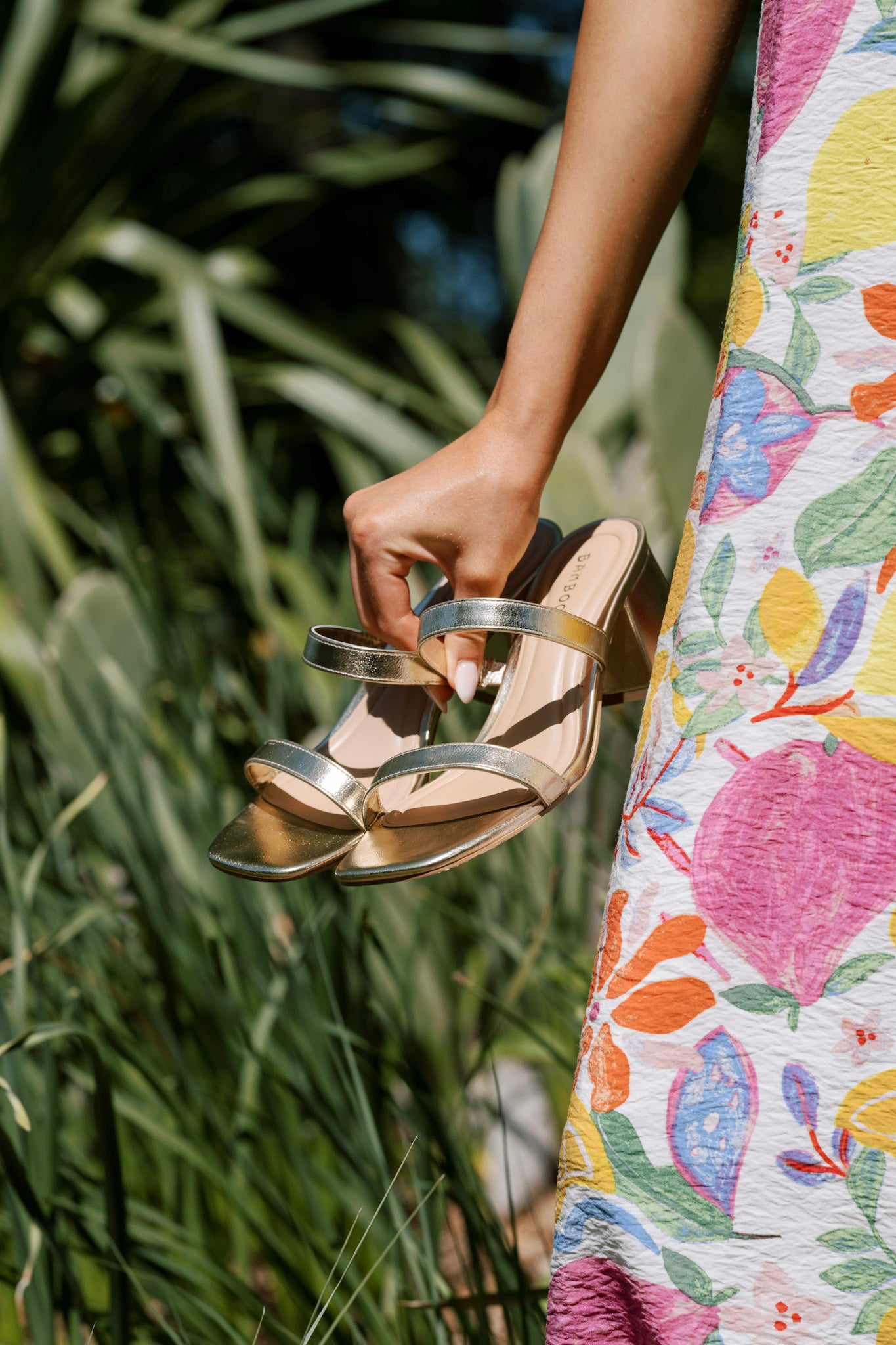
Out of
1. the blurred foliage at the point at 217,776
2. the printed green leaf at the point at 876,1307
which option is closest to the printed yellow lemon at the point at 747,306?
the printed green leaf at the point at 876,1307

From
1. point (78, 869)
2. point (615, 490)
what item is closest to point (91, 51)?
point (615, 490)

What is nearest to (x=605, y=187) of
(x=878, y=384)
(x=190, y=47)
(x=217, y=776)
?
(x=878, y=384)

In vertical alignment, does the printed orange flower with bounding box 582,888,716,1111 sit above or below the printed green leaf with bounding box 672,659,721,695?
below

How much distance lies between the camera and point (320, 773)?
1.70 feet

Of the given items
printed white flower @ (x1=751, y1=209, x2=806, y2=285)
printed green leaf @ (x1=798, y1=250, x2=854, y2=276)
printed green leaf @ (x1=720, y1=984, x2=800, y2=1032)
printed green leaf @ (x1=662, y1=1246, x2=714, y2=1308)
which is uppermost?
printed white flower @ (x1=751, y1=209, x2=806, y2=285)

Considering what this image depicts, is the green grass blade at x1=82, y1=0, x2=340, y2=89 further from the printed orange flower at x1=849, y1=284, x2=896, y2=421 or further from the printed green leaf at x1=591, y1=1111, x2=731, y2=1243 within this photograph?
the printed green leaf at x1=591, y1=1111, x2=731, y2=1243

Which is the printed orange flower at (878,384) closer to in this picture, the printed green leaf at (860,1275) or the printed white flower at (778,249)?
the printed white flower at (778,249)

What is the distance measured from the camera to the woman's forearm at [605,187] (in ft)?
1.33

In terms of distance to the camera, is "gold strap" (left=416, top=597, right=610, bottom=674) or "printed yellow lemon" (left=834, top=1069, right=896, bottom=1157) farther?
"gold strap" (left=416, top=597, right=610, bottom=674)

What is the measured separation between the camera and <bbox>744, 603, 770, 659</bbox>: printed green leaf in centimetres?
34

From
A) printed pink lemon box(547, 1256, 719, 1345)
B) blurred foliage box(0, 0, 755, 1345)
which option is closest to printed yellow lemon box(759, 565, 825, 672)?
printed pink lemon box(547, 1256, 719, 1345)

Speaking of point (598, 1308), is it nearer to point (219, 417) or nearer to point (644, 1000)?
point (644, 1000)

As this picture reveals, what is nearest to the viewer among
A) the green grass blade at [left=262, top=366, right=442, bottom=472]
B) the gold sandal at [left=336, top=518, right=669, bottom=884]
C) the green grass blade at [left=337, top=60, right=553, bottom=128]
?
the gold sandal at [left=336, top=518, right=669, bottom=884]

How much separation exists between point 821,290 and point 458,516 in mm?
178
